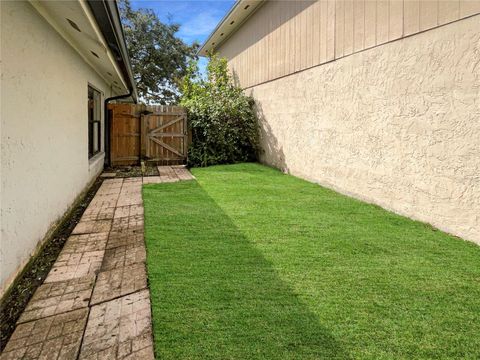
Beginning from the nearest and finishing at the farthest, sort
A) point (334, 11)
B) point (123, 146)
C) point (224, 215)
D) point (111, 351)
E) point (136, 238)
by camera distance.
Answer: point (111, 351) → point (136, 238) → point (224, 215) → point (334, 11) → point (123, 146)

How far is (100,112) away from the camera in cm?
927

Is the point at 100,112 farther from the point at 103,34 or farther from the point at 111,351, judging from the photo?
the point at 111,351

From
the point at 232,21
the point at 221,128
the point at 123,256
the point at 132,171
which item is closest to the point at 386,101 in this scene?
the point at 123,256

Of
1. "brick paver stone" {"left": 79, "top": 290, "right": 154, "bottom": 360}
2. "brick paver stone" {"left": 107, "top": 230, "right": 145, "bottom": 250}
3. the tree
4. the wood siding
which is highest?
the tree

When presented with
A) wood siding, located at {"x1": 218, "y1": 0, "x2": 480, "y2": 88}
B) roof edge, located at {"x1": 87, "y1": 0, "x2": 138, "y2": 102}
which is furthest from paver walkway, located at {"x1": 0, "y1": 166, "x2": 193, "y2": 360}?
wood siding, located at {"x1": 218, "y1": 0, "x2": 480, "y2": 88}

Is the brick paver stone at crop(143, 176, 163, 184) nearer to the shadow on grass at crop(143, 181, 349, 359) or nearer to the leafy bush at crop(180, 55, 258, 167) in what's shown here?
the leafy bush at crop(180, 55, 258, 167)

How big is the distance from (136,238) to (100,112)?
6.40 m

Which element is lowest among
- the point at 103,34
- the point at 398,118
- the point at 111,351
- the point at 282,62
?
the point at 111,351

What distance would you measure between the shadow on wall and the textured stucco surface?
5.08 ft

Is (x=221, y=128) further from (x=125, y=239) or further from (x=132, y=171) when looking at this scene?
(x=125, y=239)

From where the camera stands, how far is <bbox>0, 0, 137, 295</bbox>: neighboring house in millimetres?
2822

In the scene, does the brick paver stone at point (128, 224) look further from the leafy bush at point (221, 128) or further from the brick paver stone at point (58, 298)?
the leafy bush at point (221, 128)

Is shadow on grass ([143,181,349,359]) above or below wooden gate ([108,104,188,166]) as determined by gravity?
below

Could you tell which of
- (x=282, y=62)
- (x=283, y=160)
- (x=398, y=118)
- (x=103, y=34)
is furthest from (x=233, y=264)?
(x=282, y=62)
